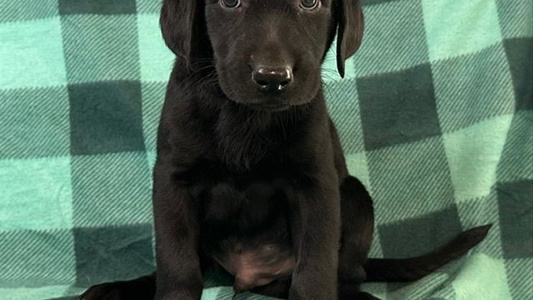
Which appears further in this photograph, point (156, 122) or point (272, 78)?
point (156, 122)

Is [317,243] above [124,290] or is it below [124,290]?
above

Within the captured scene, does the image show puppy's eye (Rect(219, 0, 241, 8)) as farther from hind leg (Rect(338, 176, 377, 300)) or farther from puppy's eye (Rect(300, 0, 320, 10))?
hind leg (Rect(338, 176, 377, 300))

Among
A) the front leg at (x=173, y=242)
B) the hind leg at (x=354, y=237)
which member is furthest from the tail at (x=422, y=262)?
the front leg at (x=173, y=242)

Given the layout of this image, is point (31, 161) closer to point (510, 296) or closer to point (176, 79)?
point (176, 79)

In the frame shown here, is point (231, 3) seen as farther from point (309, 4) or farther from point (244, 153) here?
point (244, 153)

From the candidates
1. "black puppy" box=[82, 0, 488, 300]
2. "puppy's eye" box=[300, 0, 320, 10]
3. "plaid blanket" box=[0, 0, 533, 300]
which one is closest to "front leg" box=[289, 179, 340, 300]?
"black puppy" box=[82, 0, 488, 300]

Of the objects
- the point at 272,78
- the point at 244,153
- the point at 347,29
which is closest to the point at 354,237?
the point at 244,153

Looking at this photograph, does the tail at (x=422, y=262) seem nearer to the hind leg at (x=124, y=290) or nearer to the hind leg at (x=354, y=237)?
the hind leg at (x=354, y=237)
